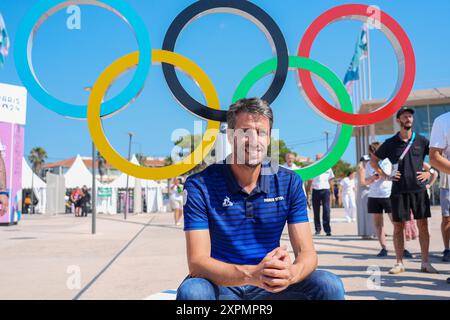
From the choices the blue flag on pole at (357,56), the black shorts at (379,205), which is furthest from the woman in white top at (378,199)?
the blue flag on pole at (357,56)

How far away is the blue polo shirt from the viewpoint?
80.0 inches

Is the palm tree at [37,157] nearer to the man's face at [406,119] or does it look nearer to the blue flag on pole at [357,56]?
the blue flag on pole at [357,56]

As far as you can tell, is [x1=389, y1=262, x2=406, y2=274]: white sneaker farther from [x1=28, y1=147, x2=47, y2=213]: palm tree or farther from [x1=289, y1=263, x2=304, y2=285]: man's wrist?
[x1=28, y1=147, x2=47, y2=213]: palm tree

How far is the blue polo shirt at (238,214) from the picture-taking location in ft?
6.66

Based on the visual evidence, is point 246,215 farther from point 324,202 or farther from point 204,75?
point 324,202

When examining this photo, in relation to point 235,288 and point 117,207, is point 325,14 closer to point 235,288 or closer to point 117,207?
point 235,288

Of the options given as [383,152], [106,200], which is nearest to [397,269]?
[383,152]

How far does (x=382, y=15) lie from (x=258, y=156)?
2.07m

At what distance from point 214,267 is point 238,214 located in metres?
0.32

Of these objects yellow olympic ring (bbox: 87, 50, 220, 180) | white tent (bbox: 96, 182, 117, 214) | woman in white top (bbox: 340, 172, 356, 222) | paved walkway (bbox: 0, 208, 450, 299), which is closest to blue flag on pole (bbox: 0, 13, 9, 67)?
yellow olympic ring (bbox: 87, 50, 220, 180)

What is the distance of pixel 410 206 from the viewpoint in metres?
4.66

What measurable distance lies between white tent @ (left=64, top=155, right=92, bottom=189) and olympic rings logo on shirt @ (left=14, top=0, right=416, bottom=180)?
24057 millimetres
